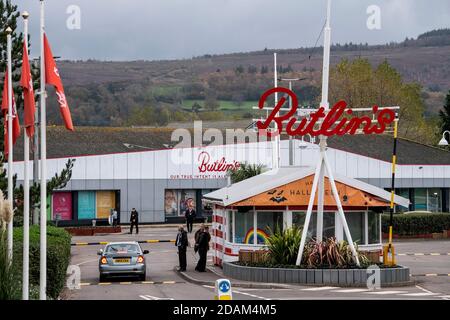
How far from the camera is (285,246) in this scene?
32.1 metres

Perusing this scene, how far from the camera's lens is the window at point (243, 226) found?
3469 cm

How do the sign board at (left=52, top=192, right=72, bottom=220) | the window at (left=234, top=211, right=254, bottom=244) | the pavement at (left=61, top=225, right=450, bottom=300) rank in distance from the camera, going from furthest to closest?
1. the sign board at (left=52, top=192, right=72, bottom=220)
2. the window at (left=234, top=211, right=254, bottom=244)
3. the pavement at (left=61, top=225, right=450, bottom=300)

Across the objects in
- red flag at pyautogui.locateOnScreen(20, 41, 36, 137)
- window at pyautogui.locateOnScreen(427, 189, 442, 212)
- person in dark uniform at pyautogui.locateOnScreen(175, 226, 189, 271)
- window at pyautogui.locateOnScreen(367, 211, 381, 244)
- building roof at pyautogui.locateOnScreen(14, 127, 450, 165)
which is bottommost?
person in dark uniform at pyautogui.locateOnScreen(175, 226, 189, 271)

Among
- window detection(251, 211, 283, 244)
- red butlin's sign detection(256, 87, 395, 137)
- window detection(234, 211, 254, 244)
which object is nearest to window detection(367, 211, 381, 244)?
window detection(251, 211, 283, 244)

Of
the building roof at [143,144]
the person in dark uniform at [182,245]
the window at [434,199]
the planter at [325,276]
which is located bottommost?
the planter at [325,276]

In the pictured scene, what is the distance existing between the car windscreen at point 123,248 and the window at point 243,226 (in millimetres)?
3477

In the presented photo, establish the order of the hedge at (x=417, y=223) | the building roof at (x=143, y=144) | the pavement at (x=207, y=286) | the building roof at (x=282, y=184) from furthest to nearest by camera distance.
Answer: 1. the building roof at (x=143, y=144)
2. the hedge at (x=417, y=223)
3. the building roof at (x=282, y=184)
4. the pavement at (x=207, y=286)

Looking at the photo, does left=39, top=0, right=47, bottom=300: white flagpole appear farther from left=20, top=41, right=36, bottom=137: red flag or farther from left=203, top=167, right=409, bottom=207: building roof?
left=203, top=167, right=409, bottom=207: building roof

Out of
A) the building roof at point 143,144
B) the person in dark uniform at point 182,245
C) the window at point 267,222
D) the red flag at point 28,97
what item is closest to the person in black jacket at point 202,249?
the person in dark uniform at point 182,245

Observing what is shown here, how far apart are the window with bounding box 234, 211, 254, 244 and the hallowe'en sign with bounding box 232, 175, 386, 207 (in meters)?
0.69

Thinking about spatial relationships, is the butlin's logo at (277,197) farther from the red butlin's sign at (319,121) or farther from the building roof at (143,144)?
A: the building roof at (143,144)

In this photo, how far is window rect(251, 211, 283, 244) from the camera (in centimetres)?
3462
